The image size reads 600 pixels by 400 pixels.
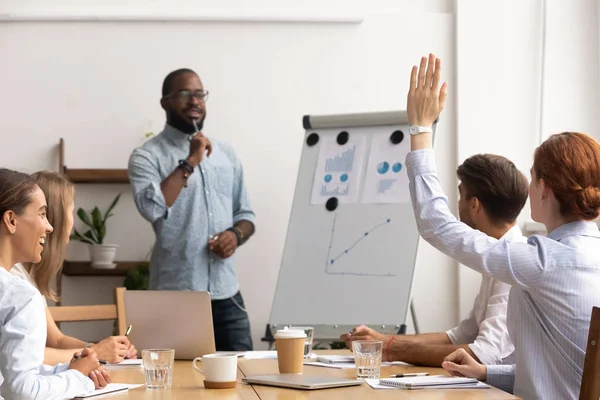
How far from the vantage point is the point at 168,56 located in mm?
4406

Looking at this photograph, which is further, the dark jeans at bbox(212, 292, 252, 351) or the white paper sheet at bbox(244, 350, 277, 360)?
the dark jeans at bbox(212, 292, 252, 351)

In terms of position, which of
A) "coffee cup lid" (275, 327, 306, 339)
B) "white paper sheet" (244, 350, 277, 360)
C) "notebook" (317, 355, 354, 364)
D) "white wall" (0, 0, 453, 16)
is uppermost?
"white wall" (0, 0, 453, 16)

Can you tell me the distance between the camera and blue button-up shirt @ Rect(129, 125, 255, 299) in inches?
145

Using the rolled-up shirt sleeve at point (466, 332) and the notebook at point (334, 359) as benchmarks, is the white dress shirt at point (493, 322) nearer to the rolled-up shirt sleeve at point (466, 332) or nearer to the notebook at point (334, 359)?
the rolled-up shirt sleeve at point (466, 332)

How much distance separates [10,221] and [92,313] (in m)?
1.19

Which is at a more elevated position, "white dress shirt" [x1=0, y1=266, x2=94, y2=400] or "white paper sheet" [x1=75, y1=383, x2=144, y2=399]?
"white dress shirt" [x1=0, y1=266, x2=94, y2=400]

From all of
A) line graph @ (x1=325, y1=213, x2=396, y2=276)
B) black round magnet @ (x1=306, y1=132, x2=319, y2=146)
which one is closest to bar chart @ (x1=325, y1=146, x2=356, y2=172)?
black round magnet @ (x1=306, y1=132, x2=319, y2=146)

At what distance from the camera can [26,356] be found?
5.10 ft

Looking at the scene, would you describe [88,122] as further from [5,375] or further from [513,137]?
[5,375]

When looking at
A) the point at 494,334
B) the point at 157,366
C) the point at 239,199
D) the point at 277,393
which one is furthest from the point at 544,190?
the point at 239,199

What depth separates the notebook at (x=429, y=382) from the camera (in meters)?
1.74

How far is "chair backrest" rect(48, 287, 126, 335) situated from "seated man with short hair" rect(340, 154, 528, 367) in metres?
0.84

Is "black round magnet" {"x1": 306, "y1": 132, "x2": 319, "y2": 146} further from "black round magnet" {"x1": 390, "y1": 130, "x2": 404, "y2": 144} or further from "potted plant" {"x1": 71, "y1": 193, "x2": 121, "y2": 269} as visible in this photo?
"potted plant" {"x1": 71, "y1": 193, "x2": 121, "y2": 269}

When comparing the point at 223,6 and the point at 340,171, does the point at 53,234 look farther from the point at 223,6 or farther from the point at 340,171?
the point at 223,6
